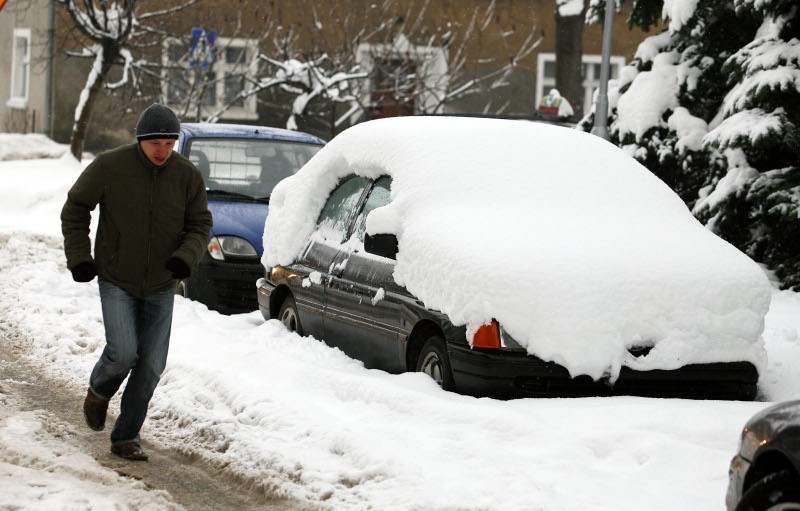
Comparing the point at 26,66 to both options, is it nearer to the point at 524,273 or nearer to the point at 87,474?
A: the point at 524,273

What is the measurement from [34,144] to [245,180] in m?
16.9

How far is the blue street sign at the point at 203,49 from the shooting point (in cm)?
2439

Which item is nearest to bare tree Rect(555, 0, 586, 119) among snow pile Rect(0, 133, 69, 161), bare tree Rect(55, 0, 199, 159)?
bare tree Rect(55, 0, 199, 159)

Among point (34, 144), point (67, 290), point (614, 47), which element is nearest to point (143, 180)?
point (67, 290)

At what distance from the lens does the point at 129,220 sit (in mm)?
6562

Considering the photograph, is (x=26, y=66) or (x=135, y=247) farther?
(x=26, y=66)

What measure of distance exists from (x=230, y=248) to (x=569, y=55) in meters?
15.6

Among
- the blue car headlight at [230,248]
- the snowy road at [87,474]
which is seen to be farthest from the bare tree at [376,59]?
the snowy road at [87,474]

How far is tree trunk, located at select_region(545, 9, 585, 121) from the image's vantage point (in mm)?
25531

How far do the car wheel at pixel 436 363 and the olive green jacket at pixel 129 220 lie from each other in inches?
60.7

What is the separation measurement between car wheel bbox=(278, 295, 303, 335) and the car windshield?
2.78 m

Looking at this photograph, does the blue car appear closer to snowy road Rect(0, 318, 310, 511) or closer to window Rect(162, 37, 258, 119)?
snowy road Rect(0, 318, 310, 511)

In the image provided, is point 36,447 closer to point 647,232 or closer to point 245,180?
point 647,232

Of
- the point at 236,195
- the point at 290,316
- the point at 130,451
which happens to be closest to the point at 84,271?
the point at 130,451
